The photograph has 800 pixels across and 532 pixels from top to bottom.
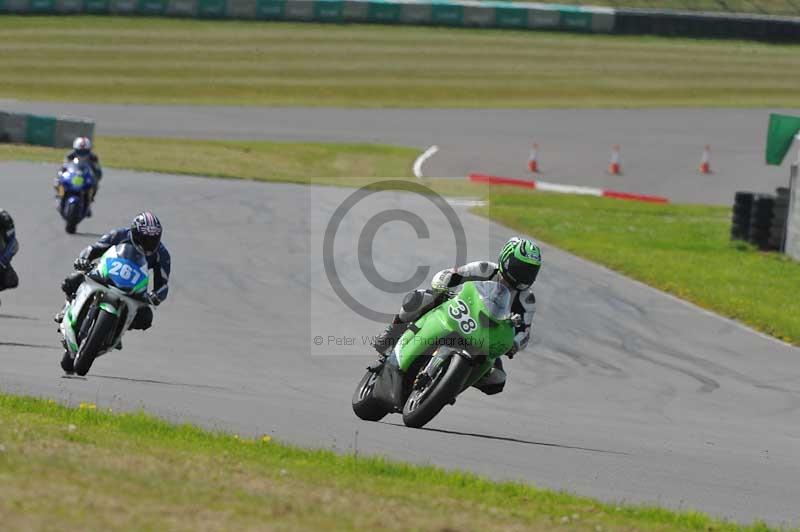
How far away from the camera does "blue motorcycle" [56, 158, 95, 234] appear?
2189cm

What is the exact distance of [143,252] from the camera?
12.1 meters

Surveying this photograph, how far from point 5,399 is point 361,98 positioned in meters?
40.4

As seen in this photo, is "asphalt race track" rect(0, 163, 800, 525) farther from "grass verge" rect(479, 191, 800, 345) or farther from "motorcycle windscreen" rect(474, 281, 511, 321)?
"motorcycle windscreen" rect(474, 281, 511, 321)

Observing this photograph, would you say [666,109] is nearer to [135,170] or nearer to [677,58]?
[677,58]

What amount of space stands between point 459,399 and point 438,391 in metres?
3.13

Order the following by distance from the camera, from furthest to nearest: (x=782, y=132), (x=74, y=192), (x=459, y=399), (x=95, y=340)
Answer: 1. (x=782, y=132)
2. (x=74, y=192)
3. (x=459, y=399)
4. (x=95, y=340)

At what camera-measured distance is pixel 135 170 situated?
105ft

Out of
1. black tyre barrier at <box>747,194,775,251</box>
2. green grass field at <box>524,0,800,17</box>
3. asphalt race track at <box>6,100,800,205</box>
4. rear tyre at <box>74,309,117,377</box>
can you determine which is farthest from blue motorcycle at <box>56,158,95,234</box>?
green grass field at <box>524,0,800,17</box>

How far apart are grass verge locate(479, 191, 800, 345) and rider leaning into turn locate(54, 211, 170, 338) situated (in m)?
9.43

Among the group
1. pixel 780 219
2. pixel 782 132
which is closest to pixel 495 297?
pixel 780 219

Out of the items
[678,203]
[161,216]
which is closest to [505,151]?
[678,203]

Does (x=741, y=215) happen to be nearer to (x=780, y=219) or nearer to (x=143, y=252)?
(x=780, y=219)

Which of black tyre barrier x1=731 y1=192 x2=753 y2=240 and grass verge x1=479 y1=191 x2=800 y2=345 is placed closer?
grass verge x1=479 y1=191 x2=800 y2=345

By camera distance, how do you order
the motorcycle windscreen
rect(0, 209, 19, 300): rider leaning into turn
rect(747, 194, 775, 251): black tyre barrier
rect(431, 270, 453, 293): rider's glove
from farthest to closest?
rect(747, 194, 775, 251): black tyre barrier → rect(0, 209, 19, 300): rider leaning into turn → rect(431, 270, 453, 293): rider's glove → the motorcycle windscreen
